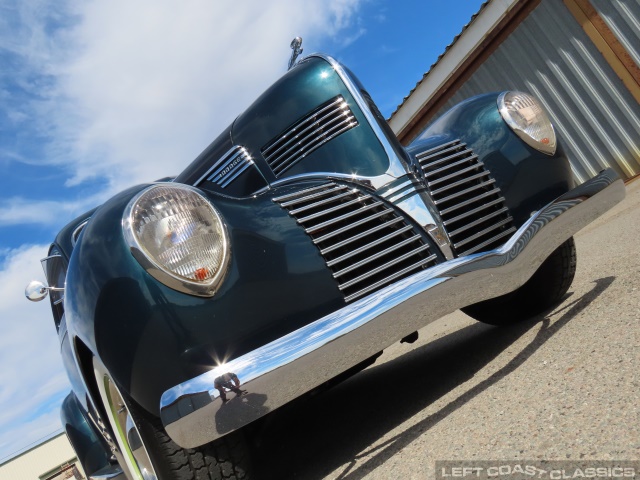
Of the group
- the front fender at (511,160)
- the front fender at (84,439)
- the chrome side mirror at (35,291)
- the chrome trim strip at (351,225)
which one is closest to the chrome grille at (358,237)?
the chrome trim strip at (351,225)

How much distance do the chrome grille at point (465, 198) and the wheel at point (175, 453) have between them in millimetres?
1118

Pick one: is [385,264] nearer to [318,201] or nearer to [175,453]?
[318,201]

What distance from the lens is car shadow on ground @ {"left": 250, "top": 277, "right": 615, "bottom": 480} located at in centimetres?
196

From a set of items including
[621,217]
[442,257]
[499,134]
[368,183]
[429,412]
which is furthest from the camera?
[621,217]

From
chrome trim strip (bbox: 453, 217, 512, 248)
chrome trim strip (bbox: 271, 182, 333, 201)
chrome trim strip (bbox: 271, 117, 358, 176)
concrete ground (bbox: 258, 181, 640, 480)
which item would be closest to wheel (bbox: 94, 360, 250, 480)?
concrete ground (bbox: 258, 181, 640, 480)

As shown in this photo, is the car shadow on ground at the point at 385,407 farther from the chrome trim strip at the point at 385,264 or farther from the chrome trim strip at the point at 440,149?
the chrome trim strip at the point at 440,149

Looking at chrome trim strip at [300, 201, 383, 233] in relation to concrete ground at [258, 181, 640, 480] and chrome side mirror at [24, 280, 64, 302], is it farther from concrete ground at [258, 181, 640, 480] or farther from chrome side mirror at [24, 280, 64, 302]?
chrome side mirror at [24, 280, 64, 302]

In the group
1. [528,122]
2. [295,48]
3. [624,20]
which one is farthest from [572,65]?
[528,122]

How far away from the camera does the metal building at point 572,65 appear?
7059 mm

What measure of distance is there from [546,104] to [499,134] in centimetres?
566

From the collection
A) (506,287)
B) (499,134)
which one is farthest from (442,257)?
(499,134)

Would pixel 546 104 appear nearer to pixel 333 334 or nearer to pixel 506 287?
pixel 506 287

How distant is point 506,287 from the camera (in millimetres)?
2105

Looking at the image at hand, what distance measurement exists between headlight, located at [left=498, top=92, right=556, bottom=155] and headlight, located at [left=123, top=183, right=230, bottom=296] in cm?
160
